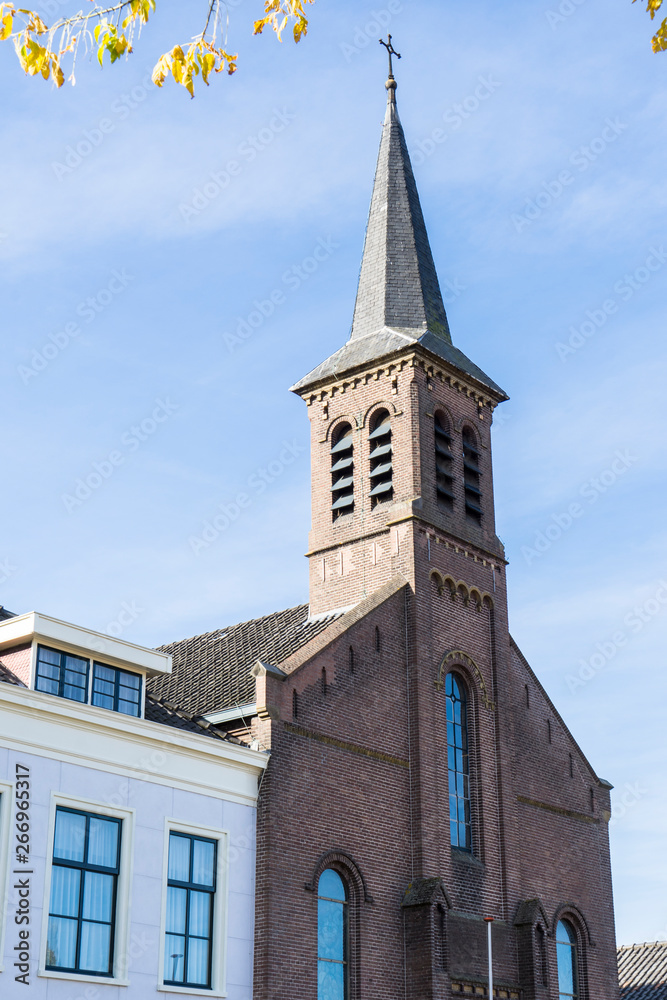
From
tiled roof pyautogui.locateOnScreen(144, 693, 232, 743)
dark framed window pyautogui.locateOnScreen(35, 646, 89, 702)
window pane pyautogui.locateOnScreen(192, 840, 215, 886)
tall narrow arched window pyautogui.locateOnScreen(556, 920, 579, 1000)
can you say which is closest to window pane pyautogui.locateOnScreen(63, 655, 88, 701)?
dark framed window pyautogui.locateOnScreen(35, 646, 89, 702)

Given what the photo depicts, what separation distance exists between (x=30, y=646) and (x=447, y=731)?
34.6 ft

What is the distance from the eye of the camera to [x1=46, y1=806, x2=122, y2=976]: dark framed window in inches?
707

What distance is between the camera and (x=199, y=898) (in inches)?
798

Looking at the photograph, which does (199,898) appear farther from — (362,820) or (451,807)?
(451,807)

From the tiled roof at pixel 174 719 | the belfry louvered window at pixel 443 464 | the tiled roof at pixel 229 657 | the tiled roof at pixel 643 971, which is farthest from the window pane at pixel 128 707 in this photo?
the tiled roof at pixel 643 971

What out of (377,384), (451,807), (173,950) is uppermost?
(377,384)

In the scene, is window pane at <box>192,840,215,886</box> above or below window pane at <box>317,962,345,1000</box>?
above

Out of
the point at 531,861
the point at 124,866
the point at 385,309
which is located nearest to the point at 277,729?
the point at 124,866

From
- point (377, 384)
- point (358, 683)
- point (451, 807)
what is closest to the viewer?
point (358, 683)

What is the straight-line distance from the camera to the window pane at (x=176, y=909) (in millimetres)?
19719

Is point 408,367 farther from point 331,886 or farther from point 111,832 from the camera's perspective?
point 111,832

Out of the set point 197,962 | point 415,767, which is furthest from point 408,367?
point 197,962

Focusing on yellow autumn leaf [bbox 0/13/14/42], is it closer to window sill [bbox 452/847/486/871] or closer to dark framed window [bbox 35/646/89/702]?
dark framed window [bbox 35/646/89/702]

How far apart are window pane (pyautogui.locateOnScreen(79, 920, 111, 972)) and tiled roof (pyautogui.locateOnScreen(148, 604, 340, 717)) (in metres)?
5.52
